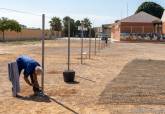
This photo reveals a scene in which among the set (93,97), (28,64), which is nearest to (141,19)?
(93,97)

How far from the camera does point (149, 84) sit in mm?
A: 15023

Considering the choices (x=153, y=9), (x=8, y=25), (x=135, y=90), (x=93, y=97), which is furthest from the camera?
(x=153, y=9)

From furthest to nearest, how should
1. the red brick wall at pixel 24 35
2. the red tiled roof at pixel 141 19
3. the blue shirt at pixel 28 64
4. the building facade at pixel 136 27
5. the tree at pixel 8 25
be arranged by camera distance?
the red brick wall at pixel 24 35
the tree at pixel 8 25
the red tiled roof at pixel 141 19
the building facade at pixel 136 27
the blue shirt at pixel 28 64

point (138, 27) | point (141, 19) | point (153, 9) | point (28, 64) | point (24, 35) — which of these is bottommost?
point (24, 35)

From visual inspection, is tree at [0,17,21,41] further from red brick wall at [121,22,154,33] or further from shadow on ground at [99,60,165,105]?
shadow on ground at [99,60,165,105]

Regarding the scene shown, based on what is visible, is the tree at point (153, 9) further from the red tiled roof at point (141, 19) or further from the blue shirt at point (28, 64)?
the blue shirt at point (28, 64)

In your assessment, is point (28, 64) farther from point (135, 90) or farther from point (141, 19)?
point (141, 19)

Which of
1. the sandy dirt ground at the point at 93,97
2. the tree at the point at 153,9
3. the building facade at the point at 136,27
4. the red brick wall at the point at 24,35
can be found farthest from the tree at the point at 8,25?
the sandy dirt ground at the point at 93,97

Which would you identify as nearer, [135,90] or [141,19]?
[135,90]

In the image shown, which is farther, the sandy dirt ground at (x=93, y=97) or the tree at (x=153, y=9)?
the tree at (x=153, y=9)

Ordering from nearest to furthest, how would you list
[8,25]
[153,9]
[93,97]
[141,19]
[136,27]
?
[93,97] → [136,27] → [141,19] → [8,25] → [153,9]

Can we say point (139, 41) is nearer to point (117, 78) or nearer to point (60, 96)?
point (117, 78)

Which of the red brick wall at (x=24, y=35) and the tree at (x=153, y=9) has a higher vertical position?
the tree at (x=153, y=9)

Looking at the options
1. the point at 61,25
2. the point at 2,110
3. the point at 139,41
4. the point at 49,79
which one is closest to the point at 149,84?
the point at 49,79
